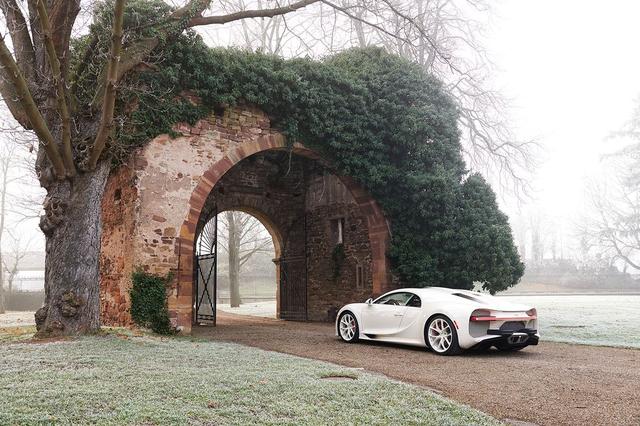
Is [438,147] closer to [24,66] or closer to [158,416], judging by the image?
[24,66]

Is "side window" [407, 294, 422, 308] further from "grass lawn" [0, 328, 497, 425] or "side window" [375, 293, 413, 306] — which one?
"grass lawn" [0, 328, 497, 425]

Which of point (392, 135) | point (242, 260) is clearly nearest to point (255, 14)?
point (392, 135)

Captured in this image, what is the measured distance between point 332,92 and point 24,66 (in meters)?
6.93

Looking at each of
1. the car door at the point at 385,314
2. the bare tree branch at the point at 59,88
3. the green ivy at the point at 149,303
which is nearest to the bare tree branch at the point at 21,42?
the bare tree branch at the point at 59,88

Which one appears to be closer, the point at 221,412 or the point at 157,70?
the point at 221,412

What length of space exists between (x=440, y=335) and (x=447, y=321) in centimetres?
28

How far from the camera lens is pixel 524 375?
22.0 ft

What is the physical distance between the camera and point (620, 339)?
1121cm

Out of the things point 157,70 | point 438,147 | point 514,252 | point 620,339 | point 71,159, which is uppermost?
point 157,70

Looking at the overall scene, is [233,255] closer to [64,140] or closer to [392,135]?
[392,135]

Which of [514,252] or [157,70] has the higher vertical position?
[157,70]

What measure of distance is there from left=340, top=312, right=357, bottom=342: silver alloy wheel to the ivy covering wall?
13.2 ft

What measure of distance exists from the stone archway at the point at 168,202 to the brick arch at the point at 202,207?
0.02 m

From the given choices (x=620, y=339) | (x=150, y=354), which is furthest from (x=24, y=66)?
(x=620, y=339)
